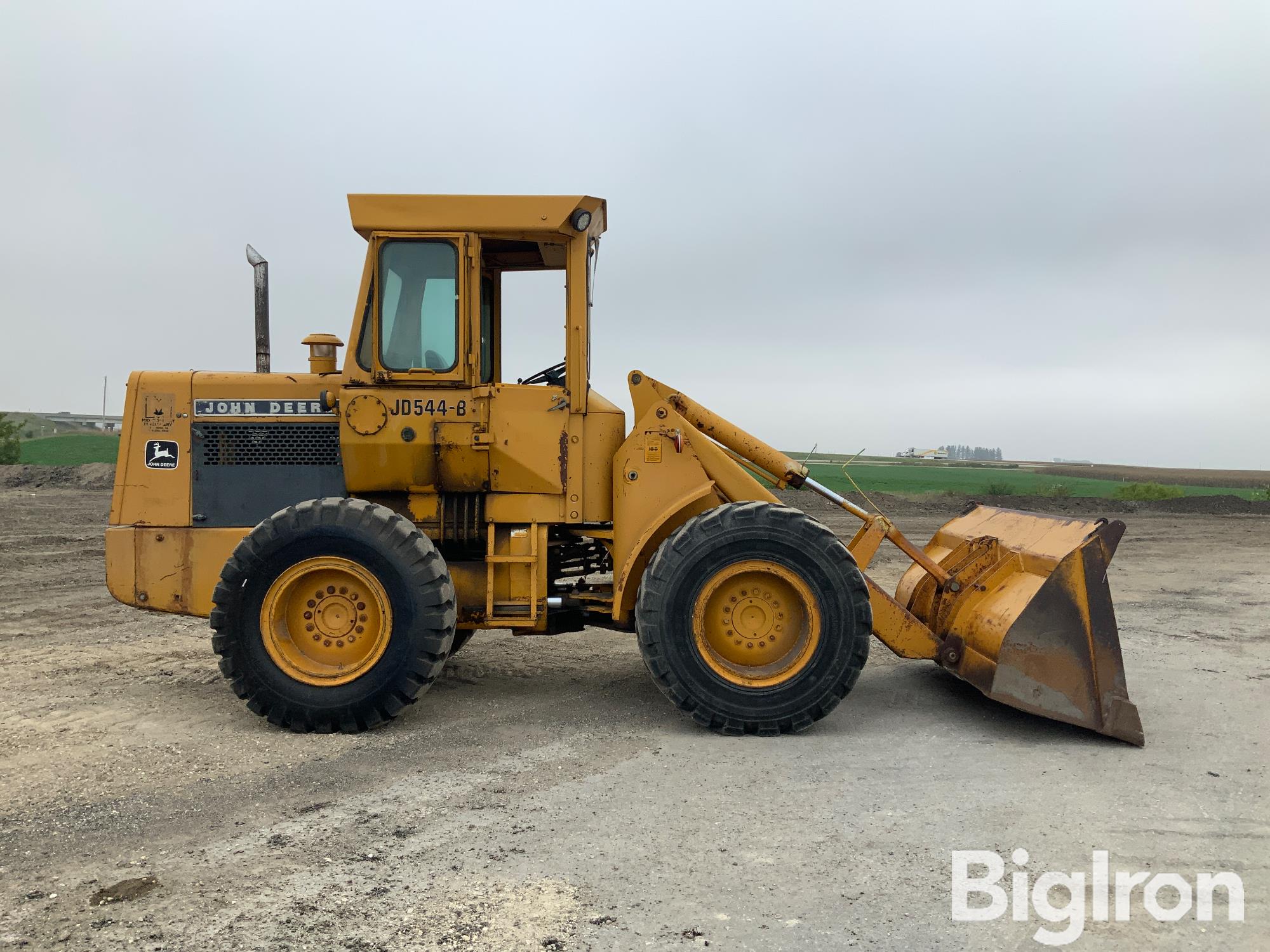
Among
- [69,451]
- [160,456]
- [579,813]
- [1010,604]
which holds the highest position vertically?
[69,451]

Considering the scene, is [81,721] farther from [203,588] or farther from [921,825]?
[921,825]

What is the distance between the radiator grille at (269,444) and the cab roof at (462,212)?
1.38m

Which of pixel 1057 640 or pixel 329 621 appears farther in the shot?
pixel 329 621

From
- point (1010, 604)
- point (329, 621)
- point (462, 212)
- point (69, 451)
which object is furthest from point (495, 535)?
point (69, 451)

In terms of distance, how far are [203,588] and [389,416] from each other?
1.70 meters

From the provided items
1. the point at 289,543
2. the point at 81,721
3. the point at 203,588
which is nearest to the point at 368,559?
the point at 289,543

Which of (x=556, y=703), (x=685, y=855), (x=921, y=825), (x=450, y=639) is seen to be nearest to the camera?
(x=685, y=855)

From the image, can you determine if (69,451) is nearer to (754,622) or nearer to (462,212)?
(462,212)

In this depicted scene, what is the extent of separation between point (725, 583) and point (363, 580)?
2203mm

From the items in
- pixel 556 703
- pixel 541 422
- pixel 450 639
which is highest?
pixel 541 422

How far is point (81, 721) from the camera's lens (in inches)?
231

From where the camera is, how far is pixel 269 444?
643cm

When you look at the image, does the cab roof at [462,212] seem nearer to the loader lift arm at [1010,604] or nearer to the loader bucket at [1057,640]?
the loader lift arm at [1010,604]

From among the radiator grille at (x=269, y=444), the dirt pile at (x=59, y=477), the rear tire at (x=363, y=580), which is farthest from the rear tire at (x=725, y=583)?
the dirt pile at (x=59, y=477)
